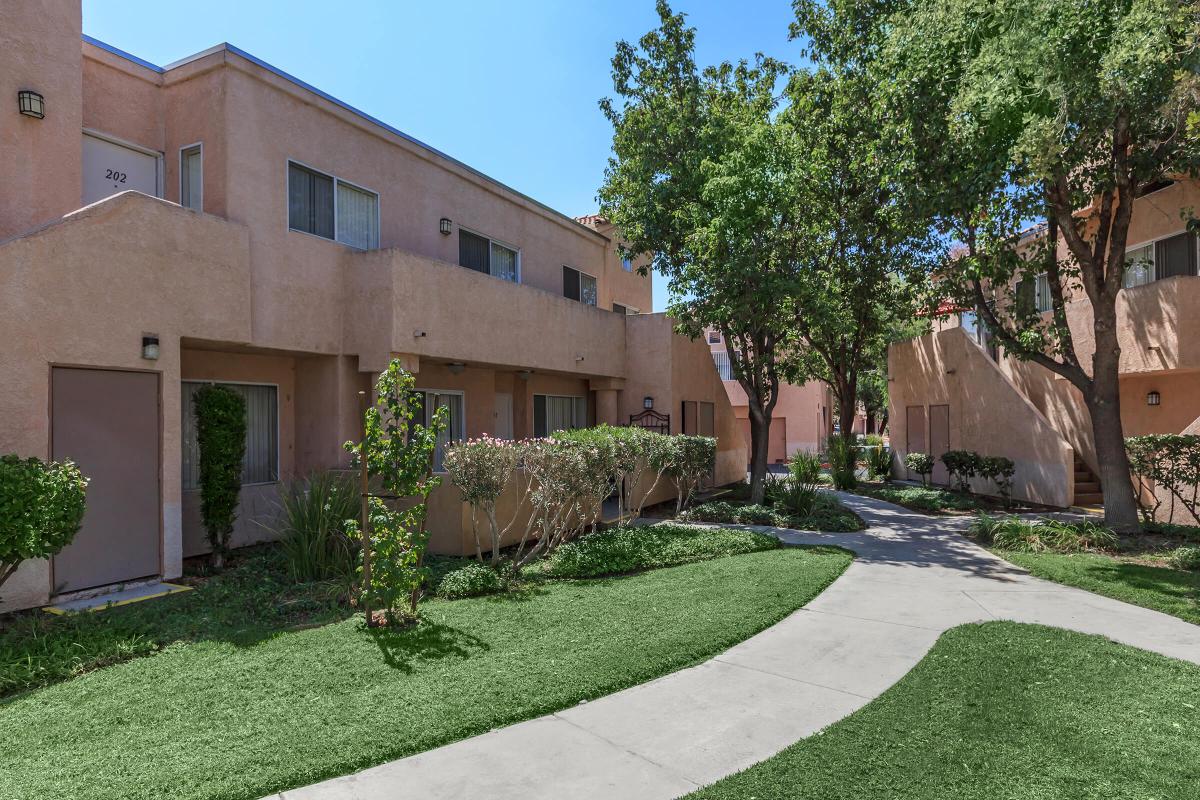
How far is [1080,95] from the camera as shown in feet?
27.7

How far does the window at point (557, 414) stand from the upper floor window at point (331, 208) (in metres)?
6.00

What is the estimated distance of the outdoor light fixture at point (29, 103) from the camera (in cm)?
790

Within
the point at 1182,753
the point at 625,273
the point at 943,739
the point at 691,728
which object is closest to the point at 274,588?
the point at 691,728

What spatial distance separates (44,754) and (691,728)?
13.2 feet

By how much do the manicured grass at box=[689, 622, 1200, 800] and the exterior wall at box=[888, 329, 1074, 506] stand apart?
11735 mm

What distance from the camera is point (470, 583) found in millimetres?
7805

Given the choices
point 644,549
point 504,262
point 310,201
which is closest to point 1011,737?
point 644,549

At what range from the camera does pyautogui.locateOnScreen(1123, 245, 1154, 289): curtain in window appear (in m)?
14.1

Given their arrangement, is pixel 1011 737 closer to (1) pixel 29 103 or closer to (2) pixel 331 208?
(2) pixel 331 208

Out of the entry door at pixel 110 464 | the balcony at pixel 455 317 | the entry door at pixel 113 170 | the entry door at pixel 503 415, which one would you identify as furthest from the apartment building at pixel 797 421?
the entry door at pixel 110 464

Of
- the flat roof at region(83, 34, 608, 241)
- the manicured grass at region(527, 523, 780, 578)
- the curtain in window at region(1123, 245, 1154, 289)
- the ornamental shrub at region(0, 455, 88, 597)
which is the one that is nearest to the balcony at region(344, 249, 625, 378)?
the flat roof at region(83, 34, 608, 241)

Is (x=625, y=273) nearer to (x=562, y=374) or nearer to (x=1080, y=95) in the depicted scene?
(x=562, y=374)

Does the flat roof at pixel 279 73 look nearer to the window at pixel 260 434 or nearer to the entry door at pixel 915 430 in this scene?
the window at pixel 260 434

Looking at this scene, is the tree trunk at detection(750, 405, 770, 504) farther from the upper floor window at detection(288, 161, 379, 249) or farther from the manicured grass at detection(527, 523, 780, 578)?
the upper floor window at detection(288, 161, 379, 249)
